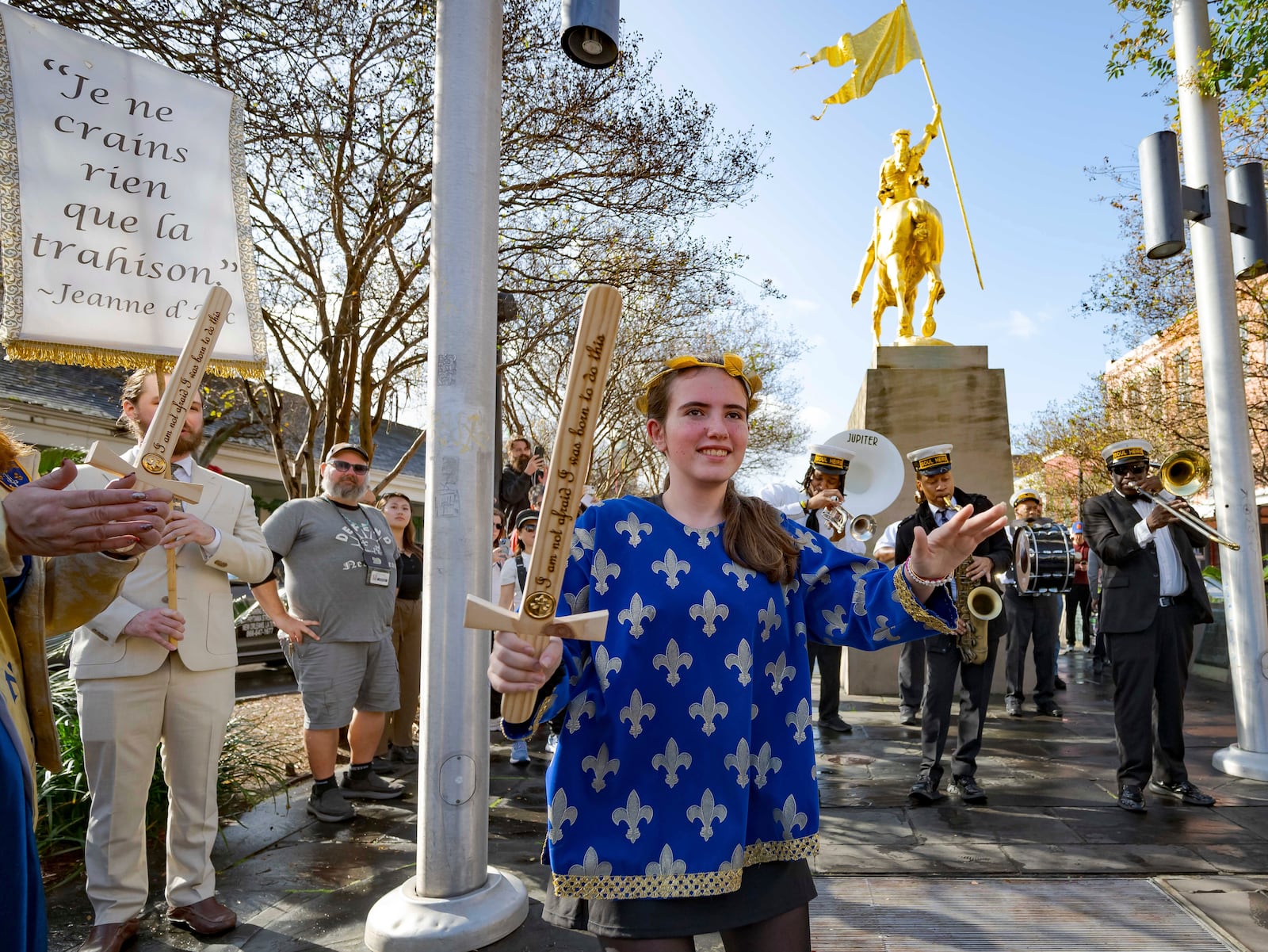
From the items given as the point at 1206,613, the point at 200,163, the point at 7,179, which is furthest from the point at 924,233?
the point at 7,179

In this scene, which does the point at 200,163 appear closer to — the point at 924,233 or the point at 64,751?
the point at 64,751

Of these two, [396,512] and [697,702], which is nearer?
[697,702]

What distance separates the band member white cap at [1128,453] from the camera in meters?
5.52

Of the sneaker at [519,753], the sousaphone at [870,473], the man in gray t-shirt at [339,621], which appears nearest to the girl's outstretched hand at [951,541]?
the man in gray t-shirt at [339,621]

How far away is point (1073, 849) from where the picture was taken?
454 cm

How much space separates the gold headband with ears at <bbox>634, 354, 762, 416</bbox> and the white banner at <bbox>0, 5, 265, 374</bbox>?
6.73ft

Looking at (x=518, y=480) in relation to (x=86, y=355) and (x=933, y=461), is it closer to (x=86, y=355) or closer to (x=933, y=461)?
(x=933, y=461)

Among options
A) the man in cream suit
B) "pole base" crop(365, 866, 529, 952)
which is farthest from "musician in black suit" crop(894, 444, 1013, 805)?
the man in cream suit

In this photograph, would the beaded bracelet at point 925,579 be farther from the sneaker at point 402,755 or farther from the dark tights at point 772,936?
the sneaker at point 402,755

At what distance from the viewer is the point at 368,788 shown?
18.5 feet

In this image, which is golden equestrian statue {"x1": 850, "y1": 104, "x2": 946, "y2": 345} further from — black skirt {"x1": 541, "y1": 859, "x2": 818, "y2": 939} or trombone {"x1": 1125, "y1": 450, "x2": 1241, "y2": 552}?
black skirt {"x1": 541, "y1": 859, "x2": 818, "y2": 939}

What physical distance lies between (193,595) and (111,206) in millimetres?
1640

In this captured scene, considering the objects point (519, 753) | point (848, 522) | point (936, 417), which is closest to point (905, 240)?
point (936, 417)

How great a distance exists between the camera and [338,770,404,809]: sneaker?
5602mm
